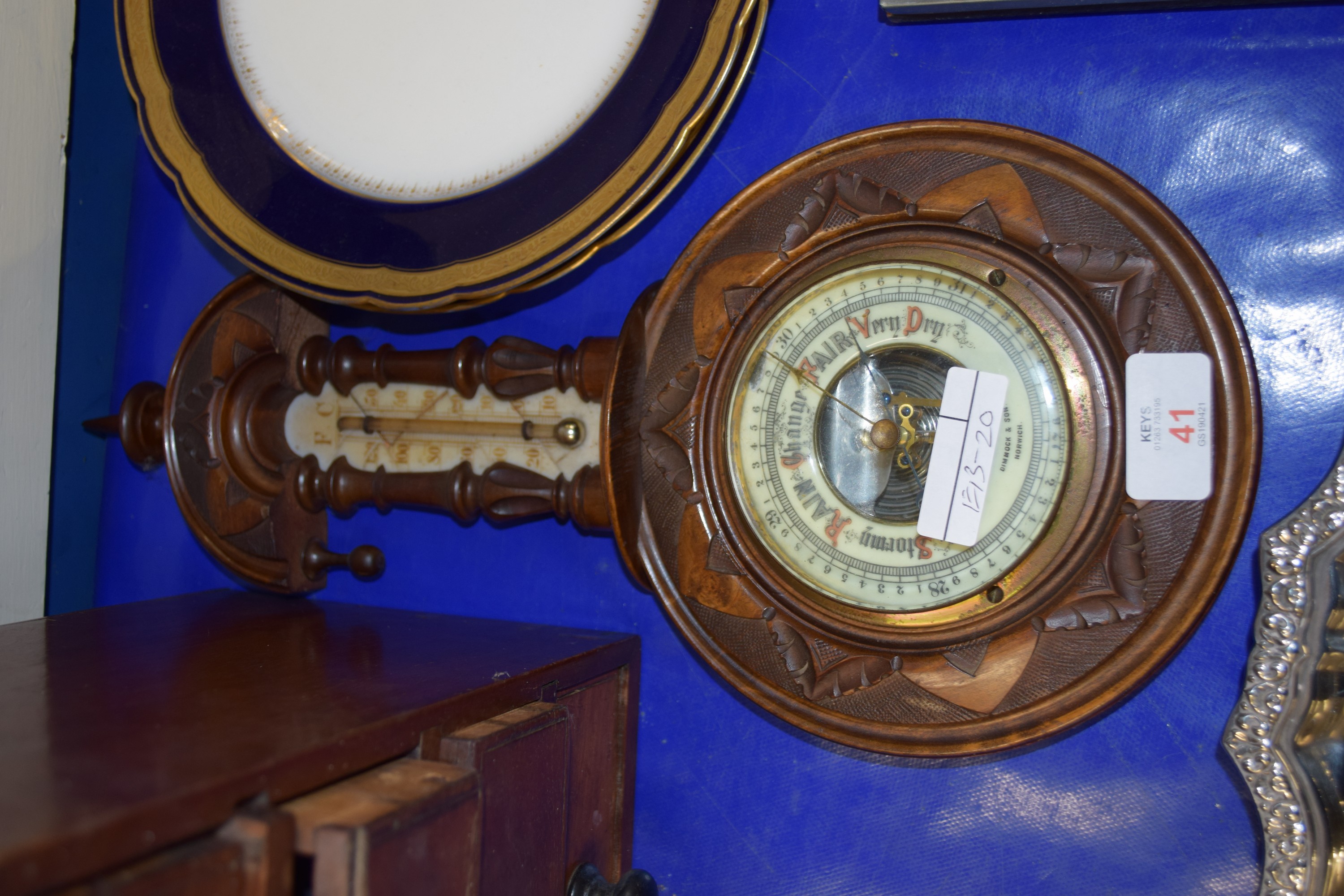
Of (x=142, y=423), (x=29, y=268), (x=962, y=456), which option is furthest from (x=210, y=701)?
(x=29, y=268)

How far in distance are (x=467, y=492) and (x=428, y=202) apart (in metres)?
0.36

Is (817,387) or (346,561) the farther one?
(346,561)

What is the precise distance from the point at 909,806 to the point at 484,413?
2.32 feet

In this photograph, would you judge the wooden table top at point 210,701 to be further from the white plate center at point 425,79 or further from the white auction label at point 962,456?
the white plate center at point 425,79

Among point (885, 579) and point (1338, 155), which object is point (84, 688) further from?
point (1338, 155)

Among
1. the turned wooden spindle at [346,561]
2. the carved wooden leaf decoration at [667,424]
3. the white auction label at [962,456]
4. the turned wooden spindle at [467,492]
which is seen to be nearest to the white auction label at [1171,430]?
the white auction label at [962,456]

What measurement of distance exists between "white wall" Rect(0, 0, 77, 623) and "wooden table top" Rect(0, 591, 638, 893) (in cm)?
28

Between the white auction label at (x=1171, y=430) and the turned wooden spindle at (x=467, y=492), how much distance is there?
1.81 feet

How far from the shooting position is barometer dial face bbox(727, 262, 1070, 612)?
905mm

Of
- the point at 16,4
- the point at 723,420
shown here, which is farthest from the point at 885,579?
the point at 16,4

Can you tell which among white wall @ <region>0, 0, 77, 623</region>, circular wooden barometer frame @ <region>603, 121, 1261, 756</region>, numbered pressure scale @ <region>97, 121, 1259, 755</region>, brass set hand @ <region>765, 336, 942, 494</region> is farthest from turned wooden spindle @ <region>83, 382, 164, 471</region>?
brass set hand @ <region>765, 336, 942, 494</region>

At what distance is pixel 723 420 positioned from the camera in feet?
3.30

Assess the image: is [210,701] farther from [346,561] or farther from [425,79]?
[425,79]

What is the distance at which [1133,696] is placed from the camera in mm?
966
